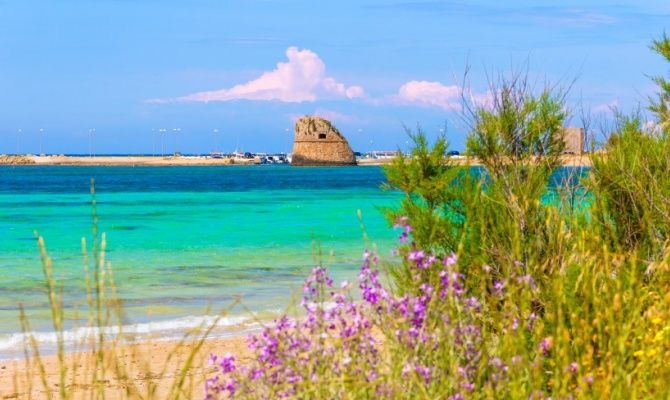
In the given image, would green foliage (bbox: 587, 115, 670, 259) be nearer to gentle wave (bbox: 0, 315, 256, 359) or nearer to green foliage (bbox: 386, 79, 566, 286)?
green foliage (bbox: 386, 79, 566, 286)

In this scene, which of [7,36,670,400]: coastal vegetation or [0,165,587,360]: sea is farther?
[0,165,587,360]: sea

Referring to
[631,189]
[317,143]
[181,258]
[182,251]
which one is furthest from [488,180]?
[317,143]

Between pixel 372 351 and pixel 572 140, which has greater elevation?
pixel 572 140

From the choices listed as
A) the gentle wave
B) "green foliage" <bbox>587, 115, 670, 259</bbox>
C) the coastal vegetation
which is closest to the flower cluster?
the coastal vegetation

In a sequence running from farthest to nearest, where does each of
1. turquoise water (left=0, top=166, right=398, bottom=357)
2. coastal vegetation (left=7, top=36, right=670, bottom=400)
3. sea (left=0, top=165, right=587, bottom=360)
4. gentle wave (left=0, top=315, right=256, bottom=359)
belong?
1. turquoise water (left=0, top=166, right=398, bottom=357)
2. sea (left=0, top=165, right=587, bottom=360)
3. gentle wave (left=0, top=315, right=256, bottom=359)
4. coastal vegetation (left=7, top=36, right=670, bottom=400)

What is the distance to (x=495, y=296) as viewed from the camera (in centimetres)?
560

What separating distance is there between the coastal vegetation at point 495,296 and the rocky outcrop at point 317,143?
152 metres

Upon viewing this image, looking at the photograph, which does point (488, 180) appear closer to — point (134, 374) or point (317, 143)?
point (134, 374)

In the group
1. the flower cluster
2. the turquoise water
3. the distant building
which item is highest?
the distant building

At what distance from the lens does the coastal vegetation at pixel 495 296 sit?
4578 millimetres

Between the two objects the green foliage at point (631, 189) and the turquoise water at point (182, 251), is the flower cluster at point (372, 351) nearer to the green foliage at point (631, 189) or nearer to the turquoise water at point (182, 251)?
the turquoise water at point (182, 251)

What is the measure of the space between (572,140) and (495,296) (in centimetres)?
625

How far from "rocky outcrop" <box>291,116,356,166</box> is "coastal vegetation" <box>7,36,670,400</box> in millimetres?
151629

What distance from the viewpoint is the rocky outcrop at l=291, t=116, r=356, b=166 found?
537ft
